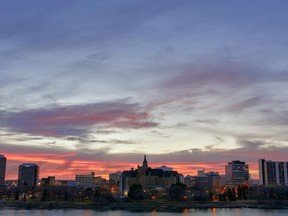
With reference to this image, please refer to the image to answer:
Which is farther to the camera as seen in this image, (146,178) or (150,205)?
(146,178)

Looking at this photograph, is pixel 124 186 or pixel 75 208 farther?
pixel 124 186

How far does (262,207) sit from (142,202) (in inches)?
1353

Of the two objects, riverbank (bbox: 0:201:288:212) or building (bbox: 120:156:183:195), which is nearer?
riverbank (bbox: 0:201:288:212)

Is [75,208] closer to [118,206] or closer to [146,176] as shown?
[118,206]

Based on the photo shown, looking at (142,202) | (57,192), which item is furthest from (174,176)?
(142,202)

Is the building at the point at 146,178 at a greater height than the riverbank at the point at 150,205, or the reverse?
the building at the point at 146,178

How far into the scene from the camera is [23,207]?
112312 mm

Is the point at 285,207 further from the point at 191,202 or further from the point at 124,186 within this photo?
the point at 124,186

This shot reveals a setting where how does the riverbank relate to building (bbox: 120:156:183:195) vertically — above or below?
below

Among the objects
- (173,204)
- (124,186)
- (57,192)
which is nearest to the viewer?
(173,204)

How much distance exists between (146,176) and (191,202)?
75628 millimetres

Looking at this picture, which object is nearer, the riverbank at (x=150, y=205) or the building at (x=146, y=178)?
the riverbank at (x=150, y=205)

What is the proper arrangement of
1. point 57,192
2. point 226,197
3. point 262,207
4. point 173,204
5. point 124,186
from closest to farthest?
point 262,207
point 173,204
point 226,197
point 57,192
point 124,186

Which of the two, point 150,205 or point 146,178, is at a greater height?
point 146,178
